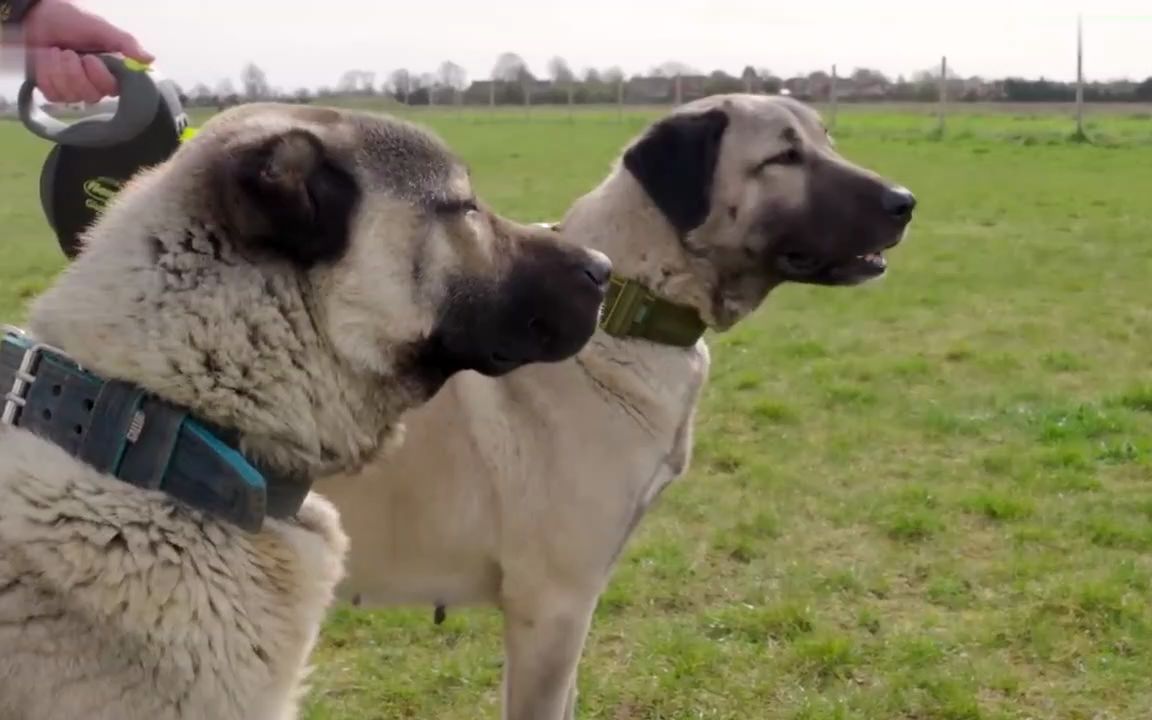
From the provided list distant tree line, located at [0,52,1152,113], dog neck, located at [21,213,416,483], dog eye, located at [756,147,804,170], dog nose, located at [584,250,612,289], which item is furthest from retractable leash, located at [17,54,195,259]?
distant tree line, located at [0,52,1152,113]

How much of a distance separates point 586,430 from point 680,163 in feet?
2.63

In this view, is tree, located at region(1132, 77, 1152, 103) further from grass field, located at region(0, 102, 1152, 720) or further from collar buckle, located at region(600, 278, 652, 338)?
collar buckle, located at region(600, 278, 652, 338)

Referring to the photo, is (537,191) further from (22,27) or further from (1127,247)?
(22,27)

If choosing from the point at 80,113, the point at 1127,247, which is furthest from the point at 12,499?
the point at 1127,247

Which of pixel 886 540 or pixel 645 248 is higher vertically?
pixel 645 248

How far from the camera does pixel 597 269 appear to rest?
7.50ft

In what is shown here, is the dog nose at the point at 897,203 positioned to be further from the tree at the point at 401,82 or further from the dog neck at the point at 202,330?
the tree at the point at 401,82

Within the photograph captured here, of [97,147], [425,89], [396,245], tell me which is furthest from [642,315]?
[425,89]

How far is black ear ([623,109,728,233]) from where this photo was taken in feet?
10.8

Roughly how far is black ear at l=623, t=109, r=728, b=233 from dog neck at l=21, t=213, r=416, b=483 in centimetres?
155

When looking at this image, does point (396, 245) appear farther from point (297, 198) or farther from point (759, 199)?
point (759, 199)

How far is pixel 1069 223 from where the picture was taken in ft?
46.0

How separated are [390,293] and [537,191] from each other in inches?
628

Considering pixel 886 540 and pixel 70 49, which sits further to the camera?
pixel 886 540
